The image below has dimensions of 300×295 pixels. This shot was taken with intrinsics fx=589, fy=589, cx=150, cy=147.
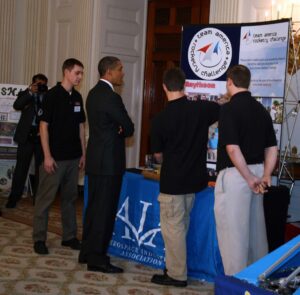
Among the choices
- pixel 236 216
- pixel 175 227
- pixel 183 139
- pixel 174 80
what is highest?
pixel 174 80

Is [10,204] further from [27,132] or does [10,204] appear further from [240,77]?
[240,77]

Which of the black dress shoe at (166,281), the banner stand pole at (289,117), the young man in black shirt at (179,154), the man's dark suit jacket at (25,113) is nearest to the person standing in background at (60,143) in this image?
the young man in black shirt at (179,154)

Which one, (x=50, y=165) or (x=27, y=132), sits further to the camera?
(x=27, y=132)

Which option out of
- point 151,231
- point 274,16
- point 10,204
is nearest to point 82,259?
point 151,231

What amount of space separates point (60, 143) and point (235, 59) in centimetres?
152

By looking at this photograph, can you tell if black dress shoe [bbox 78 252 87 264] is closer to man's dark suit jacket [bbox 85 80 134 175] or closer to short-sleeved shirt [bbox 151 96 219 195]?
man's dark suit jacket [bbox 85 80 134 175]

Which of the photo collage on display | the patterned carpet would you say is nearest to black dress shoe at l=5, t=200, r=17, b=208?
the patterned carpet

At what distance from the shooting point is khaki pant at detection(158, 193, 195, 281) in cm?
366

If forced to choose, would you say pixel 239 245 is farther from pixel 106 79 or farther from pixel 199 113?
pixel 106 79

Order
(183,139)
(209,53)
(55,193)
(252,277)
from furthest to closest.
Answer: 1. (209,53)
2. (55,193)
3. (183,139)
4. (252,277)

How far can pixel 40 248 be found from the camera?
4.38 meters

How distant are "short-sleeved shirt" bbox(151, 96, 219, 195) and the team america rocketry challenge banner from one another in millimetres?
758

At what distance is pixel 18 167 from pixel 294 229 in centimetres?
309

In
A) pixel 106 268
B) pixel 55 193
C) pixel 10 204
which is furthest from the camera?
pixel 10 204
